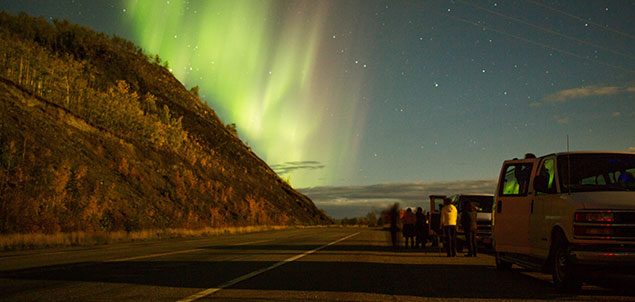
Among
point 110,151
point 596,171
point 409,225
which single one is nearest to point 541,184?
point 596,171

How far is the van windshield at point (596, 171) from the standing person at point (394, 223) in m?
14.6

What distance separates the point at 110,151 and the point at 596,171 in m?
43.4

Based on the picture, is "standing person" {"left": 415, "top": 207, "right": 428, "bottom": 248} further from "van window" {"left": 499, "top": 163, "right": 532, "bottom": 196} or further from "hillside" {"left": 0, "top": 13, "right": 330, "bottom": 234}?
"hillside" {"left": 0, "top": 13, "right": 330, "bottom": 234}

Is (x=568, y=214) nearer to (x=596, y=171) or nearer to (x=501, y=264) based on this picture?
(x=596, y=171)

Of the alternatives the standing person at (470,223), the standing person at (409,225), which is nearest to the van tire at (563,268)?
the standing person at (470,223)

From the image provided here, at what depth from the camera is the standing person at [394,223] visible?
2489 cm

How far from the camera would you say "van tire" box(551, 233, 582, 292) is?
9.25m

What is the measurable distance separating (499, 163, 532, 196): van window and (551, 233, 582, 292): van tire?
2.01m

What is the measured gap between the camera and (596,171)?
415 inches

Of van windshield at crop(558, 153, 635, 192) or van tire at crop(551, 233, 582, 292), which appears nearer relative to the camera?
van tire at crop(551, 233, 582, 292)

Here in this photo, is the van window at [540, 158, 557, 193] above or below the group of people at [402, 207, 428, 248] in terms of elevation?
above

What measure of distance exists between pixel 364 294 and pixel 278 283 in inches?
69.5

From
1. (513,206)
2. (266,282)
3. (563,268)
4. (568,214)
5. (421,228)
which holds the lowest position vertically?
(266,282)

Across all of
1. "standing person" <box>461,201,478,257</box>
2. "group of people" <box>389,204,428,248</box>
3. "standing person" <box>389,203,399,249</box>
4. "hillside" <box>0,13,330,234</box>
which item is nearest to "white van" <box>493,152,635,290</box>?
"standing person" <box>461,201,478,257</box>
